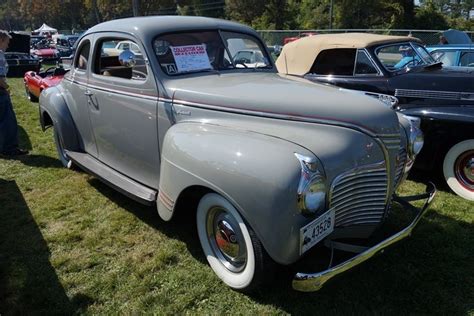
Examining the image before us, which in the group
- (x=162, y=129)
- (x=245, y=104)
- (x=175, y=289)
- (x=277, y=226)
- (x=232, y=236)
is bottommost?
(x=175, y=289)

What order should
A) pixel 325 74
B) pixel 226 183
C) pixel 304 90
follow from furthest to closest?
1. pixel 325 74
2. pixel 304 90
3. pixel 226 183

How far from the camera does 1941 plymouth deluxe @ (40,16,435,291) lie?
2486 mm

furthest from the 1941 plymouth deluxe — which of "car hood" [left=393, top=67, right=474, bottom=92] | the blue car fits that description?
the blue car

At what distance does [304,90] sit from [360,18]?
38752mm

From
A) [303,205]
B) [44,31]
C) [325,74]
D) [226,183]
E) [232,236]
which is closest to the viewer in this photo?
[303,205]

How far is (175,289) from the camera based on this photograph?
310cm

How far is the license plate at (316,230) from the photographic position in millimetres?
2429

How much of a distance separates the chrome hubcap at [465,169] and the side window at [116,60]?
3.55 meters

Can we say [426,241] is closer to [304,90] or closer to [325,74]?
[304,90]

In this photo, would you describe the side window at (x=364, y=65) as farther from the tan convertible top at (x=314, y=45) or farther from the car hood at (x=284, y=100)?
the car hood at (x=284, y=100)

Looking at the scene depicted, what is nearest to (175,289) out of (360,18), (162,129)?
(162,129)

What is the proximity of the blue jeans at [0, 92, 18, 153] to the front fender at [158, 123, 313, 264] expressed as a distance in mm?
4056

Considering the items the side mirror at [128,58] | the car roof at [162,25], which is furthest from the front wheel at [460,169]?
the side mirror at [128,58]

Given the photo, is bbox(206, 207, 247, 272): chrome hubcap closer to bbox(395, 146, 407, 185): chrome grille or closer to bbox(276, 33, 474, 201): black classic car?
bbox(395, 146, 407, 185): chrome grille
